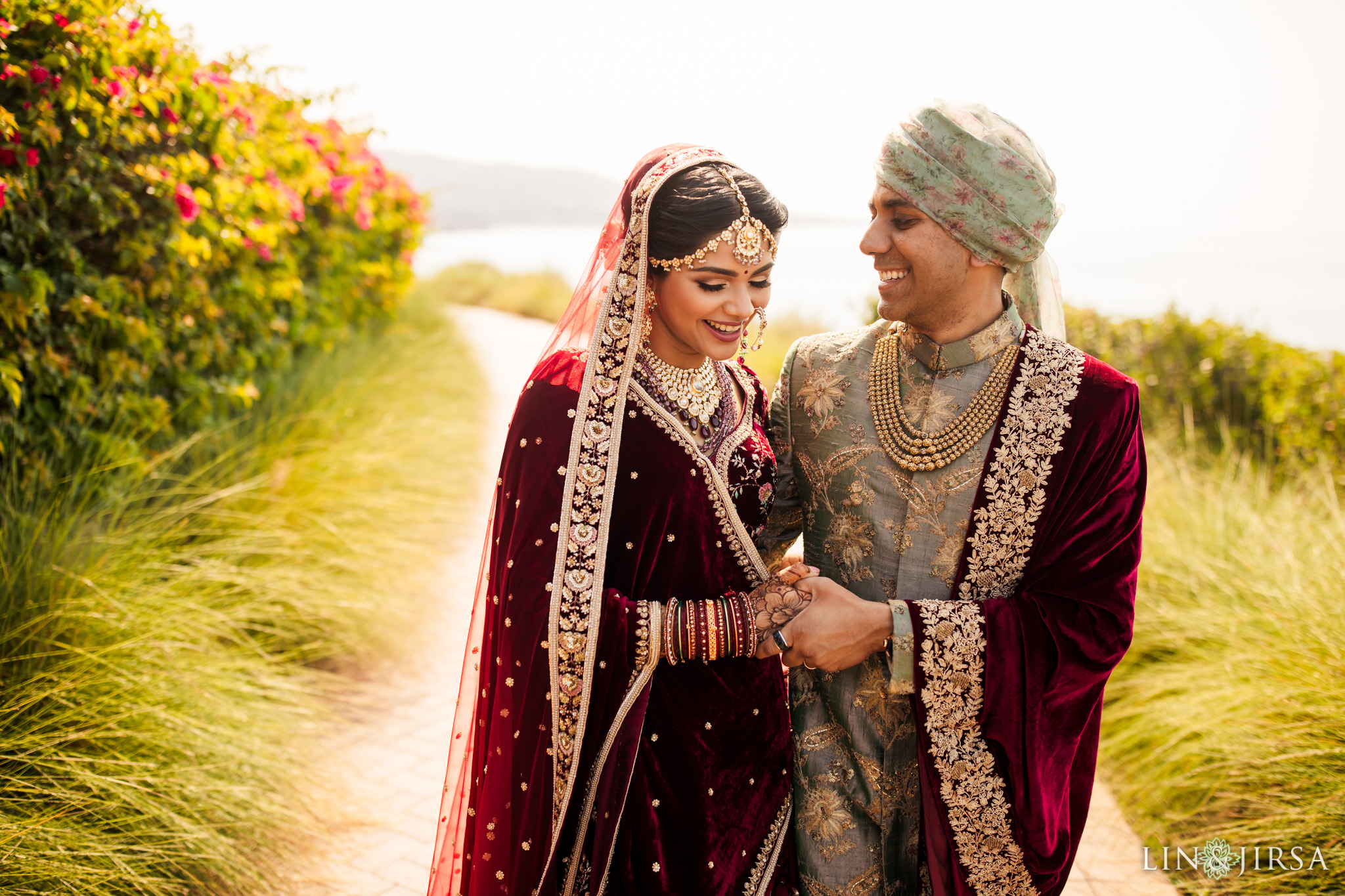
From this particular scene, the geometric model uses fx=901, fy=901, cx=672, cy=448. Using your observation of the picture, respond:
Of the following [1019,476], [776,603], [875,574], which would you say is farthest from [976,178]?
[776,603]

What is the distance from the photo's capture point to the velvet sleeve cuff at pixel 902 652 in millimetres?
1770

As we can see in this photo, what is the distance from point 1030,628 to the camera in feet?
5.74

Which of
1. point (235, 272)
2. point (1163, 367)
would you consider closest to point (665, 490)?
point (235, 272)

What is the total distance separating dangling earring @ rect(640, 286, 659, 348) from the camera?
1.90 m

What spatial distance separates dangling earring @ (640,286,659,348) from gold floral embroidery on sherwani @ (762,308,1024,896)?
0.43 metres

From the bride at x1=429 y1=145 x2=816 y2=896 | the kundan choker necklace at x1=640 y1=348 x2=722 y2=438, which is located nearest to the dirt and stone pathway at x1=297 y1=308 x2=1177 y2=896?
the bride at x1=429 y1=145 x2=816 y2=896

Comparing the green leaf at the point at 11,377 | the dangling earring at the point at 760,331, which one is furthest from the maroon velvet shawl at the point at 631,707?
the green leaf at the point at 11,377

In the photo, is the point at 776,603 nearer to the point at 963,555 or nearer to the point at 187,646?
the point at 963,555

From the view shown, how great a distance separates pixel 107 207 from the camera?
3443 millimetres

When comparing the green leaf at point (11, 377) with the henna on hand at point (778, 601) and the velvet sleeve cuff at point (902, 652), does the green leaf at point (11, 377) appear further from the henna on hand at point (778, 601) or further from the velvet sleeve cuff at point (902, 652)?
the velvet sleeve cuff at point (902, 652)

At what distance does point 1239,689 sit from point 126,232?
15.0ft

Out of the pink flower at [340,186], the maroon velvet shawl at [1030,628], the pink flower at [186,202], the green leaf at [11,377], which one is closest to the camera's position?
the maroon velvet shawl at [1030,628]

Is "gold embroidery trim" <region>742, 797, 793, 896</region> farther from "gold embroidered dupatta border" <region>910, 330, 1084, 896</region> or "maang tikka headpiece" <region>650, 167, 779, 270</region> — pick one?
"maang tikka headpiece" <region>650, 167, 779, 270</region>

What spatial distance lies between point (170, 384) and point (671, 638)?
346cm
